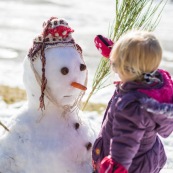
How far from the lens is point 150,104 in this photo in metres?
1.72

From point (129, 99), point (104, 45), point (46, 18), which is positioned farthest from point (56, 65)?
point (46, 18)

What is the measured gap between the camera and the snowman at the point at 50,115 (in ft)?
6.98

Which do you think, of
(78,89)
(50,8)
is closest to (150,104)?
(78,89)

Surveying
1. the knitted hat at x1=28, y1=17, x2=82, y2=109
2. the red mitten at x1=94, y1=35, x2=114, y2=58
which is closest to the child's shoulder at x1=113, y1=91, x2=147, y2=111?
the red mitten at x1=94, y1=35, x2=114, y2=58

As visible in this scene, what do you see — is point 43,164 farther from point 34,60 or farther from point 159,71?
point 159,71

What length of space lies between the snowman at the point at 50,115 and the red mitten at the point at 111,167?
44 cm

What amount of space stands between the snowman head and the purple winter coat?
33cm

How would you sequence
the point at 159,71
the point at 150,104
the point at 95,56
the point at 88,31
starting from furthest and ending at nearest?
the point at 88,31 < the point at 95,56 < the point at 159,71 < the point at 150,104

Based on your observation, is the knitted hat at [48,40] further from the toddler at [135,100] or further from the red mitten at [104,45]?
the toddler at [135,100]

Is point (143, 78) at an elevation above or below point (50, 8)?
above

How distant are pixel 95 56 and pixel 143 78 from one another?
5081 mm

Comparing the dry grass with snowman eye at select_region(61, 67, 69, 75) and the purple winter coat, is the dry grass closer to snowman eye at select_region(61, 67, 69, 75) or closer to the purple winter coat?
snowman eye at select_region(61, 67, 69, 75)

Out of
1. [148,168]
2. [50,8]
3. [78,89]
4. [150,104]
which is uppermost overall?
[150,104]

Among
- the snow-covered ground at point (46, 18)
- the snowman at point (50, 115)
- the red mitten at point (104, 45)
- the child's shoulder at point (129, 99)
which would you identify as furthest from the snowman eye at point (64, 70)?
the snow-covered ground at point (46, 18)
